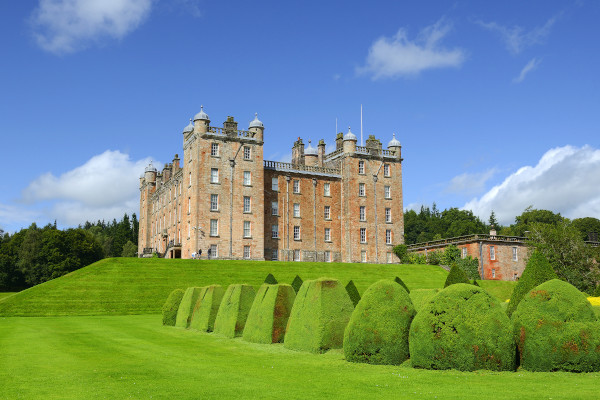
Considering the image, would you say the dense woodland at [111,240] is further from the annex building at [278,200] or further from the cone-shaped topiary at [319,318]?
the cone-shaped topiary at [319,318]

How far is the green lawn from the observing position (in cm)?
1059

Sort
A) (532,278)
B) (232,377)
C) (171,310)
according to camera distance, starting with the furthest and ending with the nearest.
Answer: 1. (171,310)
2. (532,278)
3. (232,377)

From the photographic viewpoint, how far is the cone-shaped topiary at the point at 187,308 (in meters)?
26.3

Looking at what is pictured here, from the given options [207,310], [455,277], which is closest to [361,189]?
[455,277]

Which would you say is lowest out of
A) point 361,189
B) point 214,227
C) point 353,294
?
point 353,294

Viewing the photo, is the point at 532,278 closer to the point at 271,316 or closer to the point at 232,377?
the point at 271,316

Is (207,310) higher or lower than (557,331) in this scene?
lower

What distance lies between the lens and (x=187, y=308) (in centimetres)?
2652

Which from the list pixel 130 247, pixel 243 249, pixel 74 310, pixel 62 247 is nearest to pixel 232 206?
pixel 243 249

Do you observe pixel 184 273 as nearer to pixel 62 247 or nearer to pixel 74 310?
Result: pixel 74 310

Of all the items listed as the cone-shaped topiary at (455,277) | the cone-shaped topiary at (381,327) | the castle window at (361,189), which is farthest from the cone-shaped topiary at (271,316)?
the castle window at (361,189)

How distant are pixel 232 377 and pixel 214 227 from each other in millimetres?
44801

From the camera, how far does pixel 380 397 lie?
10.3m

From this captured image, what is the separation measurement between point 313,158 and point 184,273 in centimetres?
2701
